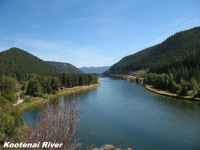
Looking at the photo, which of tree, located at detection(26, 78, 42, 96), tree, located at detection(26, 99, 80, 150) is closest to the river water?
tree, located at detection(26, 99, 80, 150)

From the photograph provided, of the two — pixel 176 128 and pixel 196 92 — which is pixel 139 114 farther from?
pixel 196 92

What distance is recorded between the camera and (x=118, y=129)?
1178 inches

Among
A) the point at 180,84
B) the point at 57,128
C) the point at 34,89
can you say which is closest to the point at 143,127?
the point at 57,128

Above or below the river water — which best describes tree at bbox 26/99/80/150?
above

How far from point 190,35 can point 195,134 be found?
168579mm

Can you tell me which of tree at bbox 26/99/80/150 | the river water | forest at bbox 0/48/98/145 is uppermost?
tree at bbox 26/99/80/150

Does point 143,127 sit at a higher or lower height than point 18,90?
lower

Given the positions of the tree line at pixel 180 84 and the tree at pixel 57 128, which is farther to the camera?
the tree line at pixel 180 84

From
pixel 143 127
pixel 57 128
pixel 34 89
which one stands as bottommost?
pixel 143 127

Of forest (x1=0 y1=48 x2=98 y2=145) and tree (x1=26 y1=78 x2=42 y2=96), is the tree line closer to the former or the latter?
forest (x1=0 y1=48 x2=98 y2=145)

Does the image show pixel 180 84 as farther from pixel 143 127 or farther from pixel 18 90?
pixel 18 90

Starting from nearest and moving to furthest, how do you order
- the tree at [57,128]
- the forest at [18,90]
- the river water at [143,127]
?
the tree at [57,128] < the forest at [18,90] < the river water at [143,127]

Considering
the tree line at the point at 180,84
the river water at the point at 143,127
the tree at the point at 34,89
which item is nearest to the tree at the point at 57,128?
the river water at the point at 143,127

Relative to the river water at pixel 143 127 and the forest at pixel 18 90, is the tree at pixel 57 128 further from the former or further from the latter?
the river water at pixel 143 127
